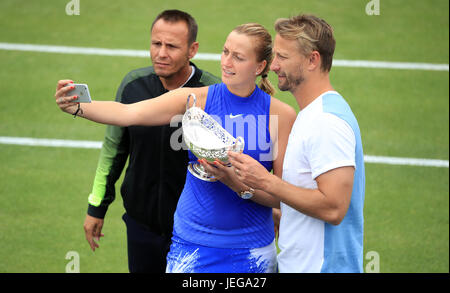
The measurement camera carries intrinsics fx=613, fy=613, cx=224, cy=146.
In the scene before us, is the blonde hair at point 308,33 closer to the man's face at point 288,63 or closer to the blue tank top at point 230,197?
the man's face at point 288,63

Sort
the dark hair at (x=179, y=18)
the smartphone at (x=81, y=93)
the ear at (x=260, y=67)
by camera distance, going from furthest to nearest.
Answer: the dark hair at (x=179, y=18) < the ear at (x=260, y=67) < the smartphone at (x=81, y=93)

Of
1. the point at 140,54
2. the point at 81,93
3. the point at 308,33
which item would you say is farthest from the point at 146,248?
the point at 140,54

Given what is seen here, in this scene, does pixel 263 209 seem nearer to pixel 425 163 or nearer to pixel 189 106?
pixel 189 106

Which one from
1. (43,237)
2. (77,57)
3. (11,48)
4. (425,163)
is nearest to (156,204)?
(43,237)

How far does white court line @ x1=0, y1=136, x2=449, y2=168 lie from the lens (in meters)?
7.81

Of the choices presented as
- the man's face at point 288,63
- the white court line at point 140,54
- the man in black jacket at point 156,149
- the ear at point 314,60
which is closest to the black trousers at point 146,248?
the man in black jacket at point 156,149

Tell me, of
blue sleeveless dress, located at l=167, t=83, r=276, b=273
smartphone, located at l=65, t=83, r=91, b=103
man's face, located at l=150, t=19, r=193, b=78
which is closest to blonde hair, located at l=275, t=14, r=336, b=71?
blue sleeveless dress, located at l=167, t=83, r=276, b=273

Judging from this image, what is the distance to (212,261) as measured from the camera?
338 centimetres

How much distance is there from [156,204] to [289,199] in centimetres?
163

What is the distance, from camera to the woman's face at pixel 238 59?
3.37m

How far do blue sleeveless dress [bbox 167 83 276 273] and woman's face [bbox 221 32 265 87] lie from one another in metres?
0.09

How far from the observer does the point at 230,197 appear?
11.2 ft

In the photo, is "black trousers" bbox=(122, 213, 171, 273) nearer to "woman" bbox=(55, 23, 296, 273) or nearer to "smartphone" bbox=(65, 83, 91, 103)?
"woman" bbox=(55, 23, 296, 273)

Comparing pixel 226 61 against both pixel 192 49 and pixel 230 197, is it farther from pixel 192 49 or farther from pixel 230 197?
pixel 192 49
